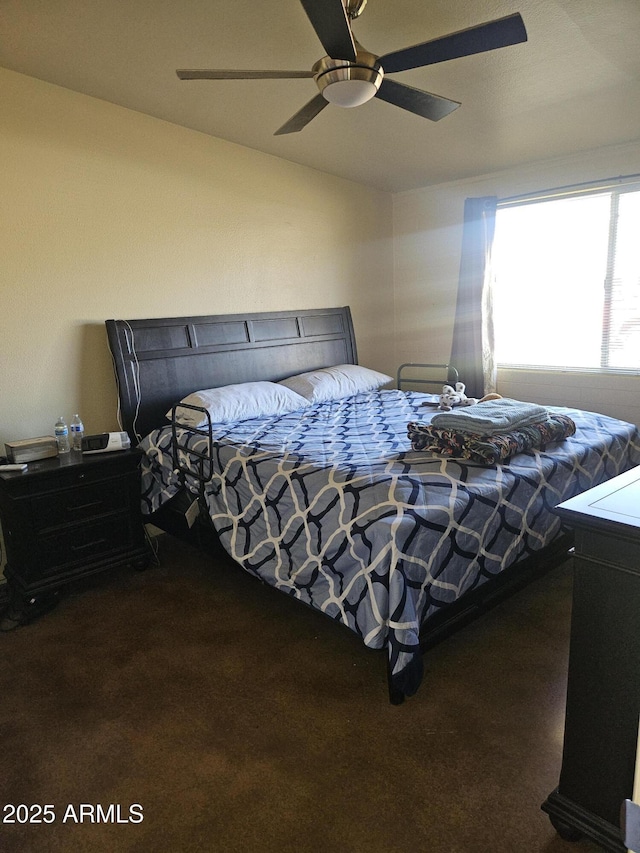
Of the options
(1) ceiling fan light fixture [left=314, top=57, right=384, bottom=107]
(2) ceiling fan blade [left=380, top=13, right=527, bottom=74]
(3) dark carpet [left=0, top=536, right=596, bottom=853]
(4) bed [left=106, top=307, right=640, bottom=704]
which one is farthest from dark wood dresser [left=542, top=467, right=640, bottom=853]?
(1) ceiling fan light fixture [left=314, top=57, right=384, bottom=107]

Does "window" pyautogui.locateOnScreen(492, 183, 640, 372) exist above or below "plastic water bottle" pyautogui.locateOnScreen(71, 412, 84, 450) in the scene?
above

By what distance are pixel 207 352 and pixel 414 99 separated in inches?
77.7

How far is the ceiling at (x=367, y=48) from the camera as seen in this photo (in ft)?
6.93

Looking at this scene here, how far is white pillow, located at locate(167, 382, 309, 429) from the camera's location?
10.4 feet

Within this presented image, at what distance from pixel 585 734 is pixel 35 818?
1.54m

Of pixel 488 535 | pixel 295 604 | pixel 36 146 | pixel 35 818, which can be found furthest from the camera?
pixel 36 146

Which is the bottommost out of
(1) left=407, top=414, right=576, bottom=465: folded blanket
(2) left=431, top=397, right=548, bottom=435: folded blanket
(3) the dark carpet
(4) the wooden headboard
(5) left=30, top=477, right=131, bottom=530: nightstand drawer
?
(3) the dark carpet

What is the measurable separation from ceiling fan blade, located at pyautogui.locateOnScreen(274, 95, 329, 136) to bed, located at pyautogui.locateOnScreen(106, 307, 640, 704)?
4.57 ft

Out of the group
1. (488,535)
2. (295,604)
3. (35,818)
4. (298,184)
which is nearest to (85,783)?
(35,818)

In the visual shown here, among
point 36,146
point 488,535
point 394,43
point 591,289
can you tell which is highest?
point 394,43

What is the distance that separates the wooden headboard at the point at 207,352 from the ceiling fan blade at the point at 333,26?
1.92m

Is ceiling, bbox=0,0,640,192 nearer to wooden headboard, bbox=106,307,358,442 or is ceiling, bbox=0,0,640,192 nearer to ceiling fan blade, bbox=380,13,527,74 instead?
ceiling fan blade, bbox=380,13,527,74

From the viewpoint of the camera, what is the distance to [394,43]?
2.39 meters

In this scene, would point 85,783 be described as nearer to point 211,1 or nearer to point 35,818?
point 35,818
